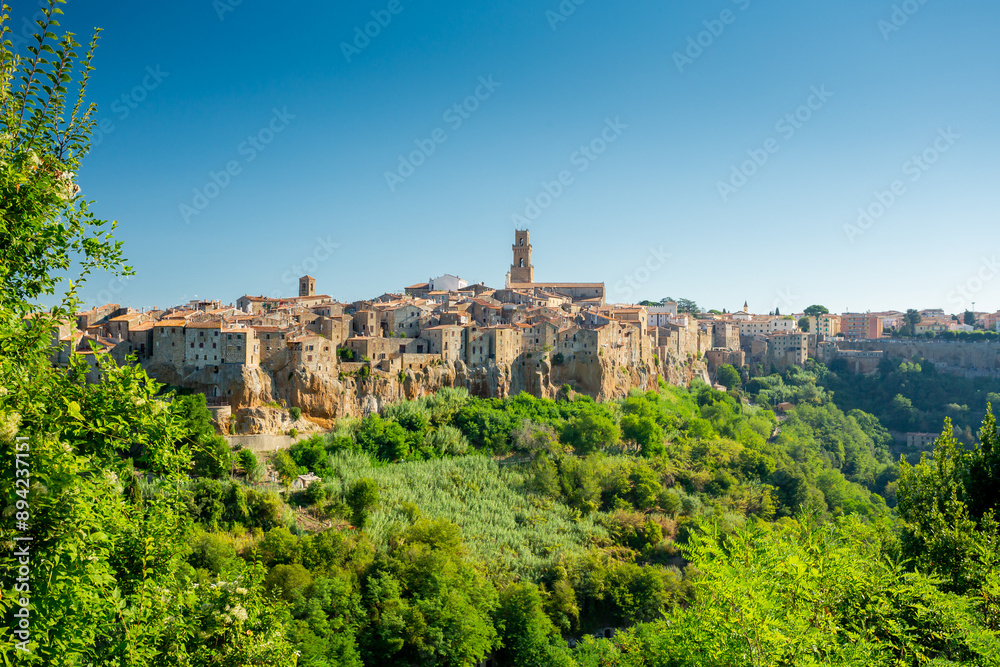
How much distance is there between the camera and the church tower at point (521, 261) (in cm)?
7219

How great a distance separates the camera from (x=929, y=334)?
7856cm

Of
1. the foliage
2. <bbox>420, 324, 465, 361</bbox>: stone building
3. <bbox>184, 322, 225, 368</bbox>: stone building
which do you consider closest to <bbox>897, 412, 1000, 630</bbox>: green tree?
<bbox>184, 322, 225, 368</bbox>: stone building

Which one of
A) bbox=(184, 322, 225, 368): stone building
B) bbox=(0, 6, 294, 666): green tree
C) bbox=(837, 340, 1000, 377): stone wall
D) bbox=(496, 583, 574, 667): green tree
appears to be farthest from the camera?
bbox=(837, 340, 1000, 377): stone wall

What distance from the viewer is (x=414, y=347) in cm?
4088

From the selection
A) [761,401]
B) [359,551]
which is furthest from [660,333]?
[359,551]

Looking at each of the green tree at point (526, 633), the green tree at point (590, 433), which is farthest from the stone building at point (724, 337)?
the green tree at point (526, 633)

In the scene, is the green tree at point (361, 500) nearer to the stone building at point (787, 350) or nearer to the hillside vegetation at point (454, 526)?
the hillside vegetation at point (454, 526)

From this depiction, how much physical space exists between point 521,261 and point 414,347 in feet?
115

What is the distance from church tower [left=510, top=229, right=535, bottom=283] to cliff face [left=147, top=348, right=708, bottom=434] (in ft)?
78.0

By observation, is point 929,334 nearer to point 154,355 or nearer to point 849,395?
point 849,395

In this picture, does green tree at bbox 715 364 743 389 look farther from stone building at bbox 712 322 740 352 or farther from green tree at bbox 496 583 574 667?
green tree at bbox 496 583 574 667

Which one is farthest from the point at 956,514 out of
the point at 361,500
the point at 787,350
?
the point at 787,350

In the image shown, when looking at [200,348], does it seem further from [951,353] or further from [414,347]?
[951,353]

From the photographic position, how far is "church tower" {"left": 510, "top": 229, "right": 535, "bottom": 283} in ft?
237
